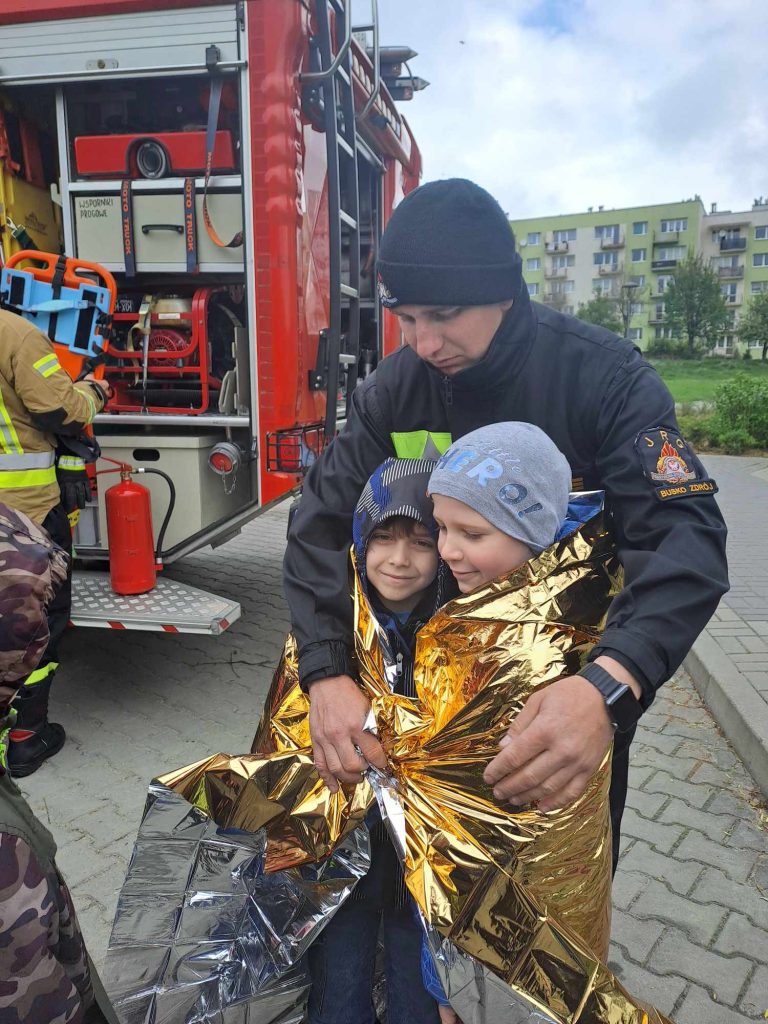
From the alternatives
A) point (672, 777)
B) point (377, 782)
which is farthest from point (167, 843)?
point (672, 777)

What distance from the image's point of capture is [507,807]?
1.25m

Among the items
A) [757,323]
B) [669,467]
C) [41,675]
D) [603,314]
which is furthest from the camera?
[603,314]

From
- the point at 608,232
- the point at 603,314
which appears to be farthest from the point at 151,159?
the point at 608,232

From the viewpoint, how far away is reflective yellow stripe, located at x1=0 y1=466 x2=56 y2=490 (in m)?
3.01

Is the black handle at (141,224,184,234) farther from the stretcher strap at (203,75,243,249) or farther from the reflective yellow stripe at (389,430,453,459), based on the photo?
the reflective yellow stripe at (389,430,453,459)

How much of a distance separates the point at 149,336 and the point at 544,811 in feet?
10.3

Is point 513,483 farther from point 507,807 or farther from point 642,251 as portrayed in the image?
point 642,251

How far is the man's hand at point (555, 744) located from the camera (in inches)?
44.8

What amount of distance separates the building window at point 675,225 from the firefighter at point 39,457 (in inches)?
2892

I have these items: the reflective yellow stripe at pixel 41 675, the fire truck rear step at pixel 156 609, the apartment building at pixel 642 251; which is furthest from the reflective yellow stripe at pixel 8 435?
the apartment building at pixel 642 251

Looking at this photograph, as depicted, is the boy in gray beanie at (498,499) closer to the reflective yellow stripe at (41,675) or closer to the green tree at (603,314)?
the reflective yellow stripe at (41,675)

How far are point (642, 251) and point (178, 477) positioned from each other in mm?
73360

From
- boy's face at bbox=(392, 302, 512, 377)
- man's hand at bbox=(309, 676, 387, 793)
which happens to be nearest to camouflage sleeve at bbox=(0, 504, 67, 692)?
man's hand at bbox=(309, 676, 387, 793)

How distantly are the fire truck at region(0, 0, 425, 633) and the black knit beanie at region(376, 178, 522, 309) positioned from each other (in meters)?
1.96
